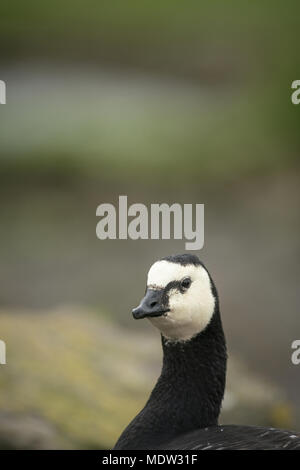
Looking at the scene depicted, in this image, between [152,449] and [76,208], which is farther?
[76,208]

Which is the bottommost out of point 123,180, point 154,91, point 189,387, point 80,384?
point 80,384

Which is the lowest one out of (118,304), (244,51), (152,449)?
(152,449)

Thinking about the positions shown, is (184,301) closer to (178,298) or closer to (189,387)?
(178,298)

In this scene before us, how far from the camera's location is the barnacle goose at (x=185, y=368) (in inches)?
76.0

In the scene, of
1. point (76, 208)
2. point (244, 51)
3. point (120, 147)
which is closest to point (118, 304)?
point (76, 208)

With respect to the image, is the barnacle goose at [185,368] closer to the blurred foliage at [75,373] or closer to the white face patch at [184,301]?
the white face patch at [184,301]

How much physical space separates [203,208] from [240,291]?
0.37m

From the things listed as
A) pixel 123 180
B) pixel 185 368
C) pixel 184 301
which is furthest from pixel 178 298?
pixel 123 180

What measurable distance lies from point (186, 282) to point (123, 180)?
1266 millimetres

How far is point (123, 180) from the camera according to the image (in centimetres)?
320

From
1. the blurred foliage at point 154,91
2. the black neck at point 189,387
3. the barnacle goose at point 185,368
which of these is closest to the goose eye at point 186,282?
the barnacle goose at point 185,368

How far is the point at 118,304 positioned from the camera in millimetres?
3205

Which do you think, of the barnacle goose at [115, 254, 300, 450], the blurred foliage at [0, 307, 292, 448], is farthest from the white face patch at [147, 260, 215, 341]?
the blurred foliage at [0, 307, 292, 448]

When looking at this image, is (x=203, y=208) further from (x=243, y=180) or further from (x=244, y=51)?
(x=244, y=51)
